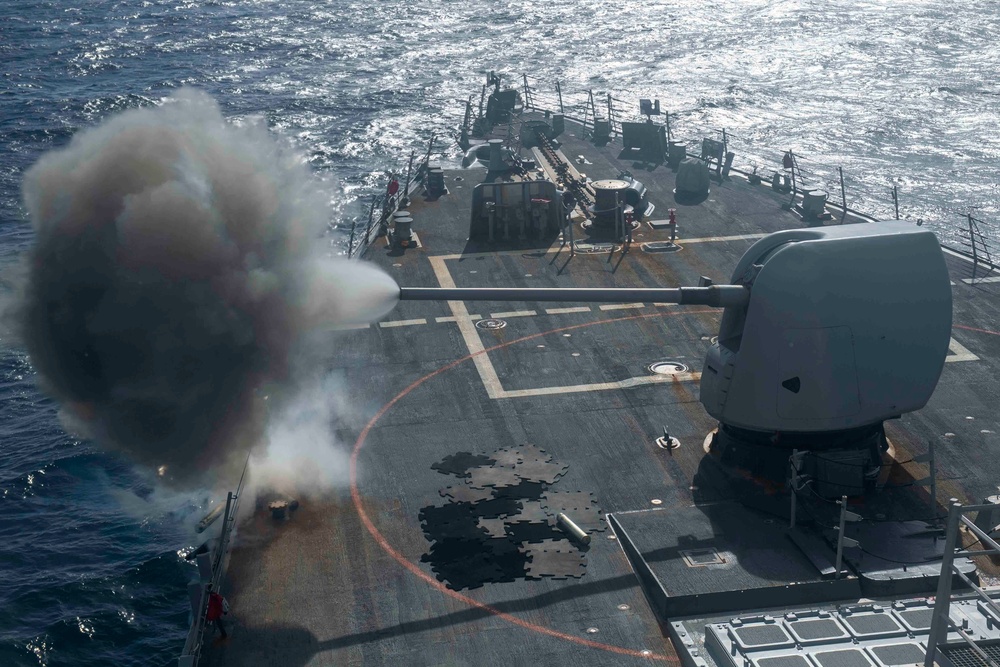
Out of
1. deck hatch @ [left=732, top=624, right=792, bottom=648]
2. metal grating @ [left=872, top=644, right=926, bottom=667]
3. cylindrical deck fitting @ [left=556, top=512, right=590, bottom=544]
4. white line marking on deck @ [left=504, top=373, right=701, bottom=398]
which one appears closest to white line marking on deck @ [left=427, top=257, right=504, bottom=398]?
white line marking on deck @ [left=504, top=373, right=701, bottom=398]

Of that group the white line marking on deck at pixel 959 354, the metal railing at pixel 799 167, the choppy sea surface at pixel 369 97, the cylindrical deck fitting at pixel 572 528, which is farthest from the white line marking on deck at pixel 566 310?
the metal railing at pixel 799 167

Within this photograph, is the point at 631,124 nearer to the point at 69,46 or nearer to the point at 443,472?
the point at 443,472

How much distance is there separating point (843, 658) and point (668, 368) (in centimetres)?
1426

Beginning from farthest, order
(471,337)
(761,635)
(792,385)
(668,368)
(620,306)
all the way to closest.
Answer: (620,306), (471,337), (668,368), (792,385), (761,635)

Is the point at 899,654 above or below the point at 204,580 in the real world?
above

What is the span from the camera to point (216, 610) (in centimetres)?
1959

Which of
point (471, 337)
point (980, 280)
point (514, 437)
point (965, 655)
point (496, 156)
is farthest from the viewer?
point (496, 156)

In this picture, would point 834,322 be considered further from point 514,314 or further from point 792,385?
point 514,314

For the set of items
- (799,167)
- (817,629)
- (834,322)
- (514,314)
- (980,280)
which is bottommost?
(799,167)

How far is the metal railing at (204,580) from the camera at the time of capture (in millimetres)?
19188

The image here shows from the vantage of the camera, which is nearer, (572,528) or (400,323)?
(572,528)

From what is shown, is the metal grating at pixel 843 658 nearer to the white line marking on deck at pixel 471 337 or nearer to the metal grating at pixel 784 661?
A: the metal grating at pixel 784 661

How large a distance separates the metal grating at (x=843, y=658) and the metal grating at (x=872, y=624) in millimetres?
599

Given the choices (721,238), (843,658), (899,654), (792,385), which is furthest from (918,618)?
(721,238)
